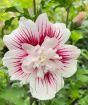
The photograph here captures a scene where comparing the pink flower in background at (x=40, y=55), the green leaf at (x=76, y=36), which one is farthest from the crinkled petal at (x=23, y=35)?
the green leaf at (x=76, y=36)

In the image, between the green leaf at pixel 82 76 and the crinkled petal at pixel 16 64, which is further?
the green leaf at pixel 82 76

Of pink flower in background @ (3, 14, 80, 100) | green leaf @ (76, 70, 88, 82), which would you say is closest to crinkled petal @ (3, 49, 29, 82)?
pink flower in background @ (3, 14, 80, 100)

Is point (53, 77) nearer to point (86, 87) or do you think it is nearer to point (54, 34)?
point (54, 34)

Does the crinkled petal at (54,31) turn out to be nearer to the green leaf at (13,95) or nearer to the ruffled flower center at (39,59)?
the ruffled flower center at (39,59)

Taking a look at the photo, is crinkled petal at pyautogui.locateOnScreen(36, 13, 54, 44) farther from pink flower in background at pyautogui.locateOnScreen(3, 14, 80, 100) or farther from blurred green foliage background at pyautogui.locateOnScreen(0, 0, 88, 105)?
blurred green foliage background at pyautogui.locateOnScreen(0, 0, 88, 105)

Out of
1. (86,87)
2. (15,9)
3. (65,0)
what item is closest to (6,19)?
(15,9)

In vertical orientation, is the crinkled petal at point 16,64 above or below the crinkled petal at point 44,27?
below
